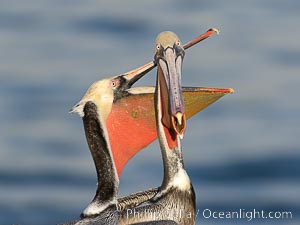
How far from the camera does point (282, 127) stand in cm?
1555

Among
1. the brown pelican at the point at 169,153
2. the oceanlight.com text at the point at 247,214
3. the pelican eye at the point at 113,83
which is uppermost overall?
the oceanlight.com text at the point at 247,214

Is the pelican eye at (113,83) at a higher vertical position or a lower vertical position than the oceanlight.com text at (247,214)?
lower

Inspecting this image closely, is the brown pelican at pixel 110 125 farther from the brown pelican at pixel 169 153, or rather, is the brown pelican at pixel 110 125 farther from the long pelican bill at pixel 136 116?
the brown pelican at pixel 169 153

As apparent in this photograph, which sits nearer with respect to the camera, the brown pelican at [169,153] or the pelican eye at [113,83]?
the brown pelican at [169,153]

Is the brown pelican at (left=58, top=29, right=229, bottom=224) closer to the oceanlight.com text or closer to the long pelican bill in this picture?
the long pelican bill

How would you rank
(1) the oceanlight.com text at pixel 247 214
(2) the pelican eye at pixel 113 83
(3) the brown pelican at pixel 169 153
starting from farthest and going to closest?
(1) the oceanlight.com text at pixel 247 214
(2) the pelican eye at pixel 113 83
(3) the brown pelican at pixel 169 153

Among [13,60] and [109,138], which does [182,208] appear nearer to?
[109,138]

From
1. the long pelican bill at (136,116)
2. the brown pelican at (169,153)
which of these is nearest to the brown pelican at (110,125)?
the long pelican bill at (136,116)

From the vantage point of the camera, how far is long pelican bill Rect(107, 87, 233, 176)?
431 inches

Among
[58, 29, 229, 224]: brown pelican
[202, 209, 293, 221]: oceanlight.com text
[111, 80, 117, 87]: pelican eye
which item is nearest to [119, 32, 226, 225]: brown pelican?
[58, 29, 229, 224]: brown pelican

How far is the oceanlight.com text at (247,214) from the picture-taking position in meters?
13.7

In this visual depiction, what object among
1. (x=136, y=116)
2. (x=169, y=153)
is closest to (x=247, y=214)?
(x=136, y=116)

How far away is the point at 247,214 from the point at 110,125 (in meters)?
3.26

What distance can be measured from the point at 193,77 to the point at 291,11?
3.09m
